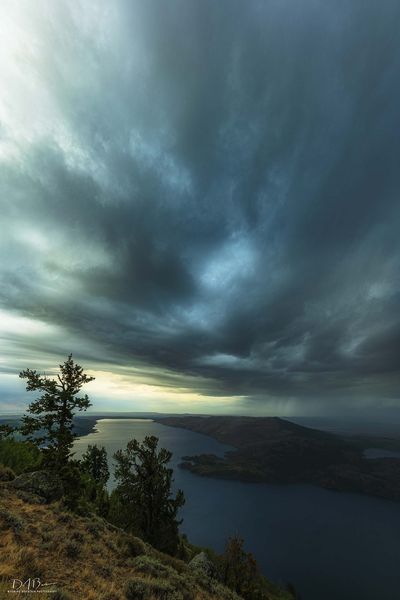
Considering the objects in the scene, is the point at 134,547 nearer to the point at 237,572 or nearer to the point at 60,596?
the point at 60,596

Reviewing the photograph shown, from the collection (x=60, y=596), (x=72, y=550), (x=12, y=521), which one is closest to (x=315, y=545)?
(x=72, y=550)

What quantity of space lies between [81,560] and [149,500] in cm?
2492

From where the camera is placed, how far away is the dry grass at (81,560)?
1232 centimetres

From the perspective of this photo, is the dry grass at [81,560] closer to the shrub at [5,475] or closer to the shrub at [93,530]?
the shrub at [93,530]

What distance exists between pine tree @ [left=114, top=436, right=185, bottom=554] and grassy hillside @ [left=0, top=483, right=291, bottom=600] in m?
15.4

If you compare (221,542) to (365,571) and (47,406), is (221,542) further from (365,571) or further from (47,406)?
(47,406)

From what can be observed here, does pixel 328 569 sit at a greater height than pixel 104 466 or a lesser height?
lesser

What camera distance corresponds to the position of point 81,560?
49.1 feet

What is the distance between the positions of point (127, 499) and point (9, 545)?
2718 centimetres

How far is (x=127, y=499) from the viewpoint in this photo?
1458 inches

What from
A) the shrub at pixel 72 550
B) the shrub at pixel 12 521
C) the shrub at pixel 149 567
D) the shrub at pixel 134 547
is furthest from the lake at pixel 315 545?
the shrub at pixel 72 550

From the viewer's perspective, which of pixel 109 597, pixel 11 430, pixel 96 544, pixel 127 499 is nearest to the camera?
pixel 109 597

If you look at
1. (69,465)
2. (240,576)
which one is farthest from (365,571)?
(69,465)

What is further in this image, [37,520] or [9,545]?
[37,520]
